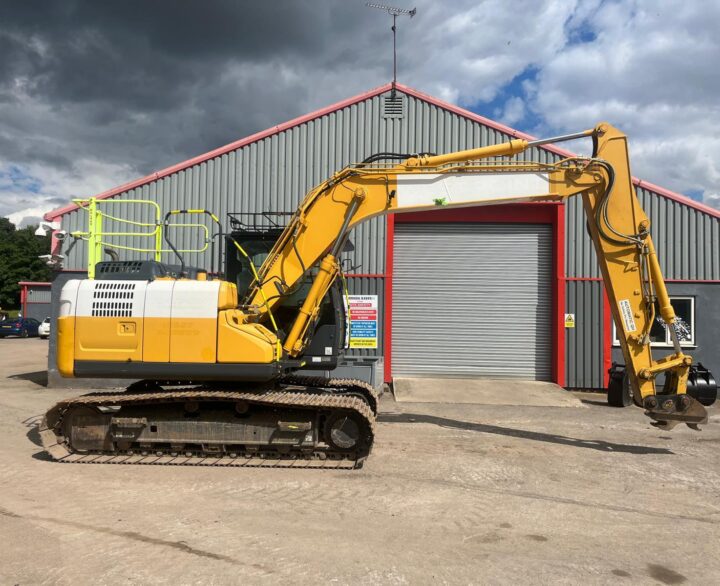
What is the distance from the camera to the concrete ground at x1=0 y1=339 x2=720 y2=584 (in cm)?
390

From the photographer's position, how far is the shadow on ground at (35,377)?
44.5 ft

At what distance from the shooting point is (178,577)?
12.2 ft

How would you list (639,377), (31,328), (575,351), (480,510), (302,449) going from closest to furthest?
(480,510)
(302,449)
(639,377)
(575,351)
(31,328)

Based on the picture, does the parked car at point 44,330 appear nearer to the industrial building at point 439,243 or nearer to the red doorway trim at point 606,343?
the industrial building at point 439,243

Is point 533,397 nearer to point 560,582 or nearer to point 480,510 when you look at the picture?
point 480,510

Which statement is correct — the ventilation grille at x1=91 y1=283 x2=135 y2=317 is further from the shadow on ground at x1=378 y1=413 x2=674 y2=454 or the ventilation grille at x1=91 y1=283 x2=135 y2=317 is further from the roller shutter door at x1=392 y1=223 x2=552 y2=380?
the roller shutter door at x1=392 y1=223 x2=552 y2=380

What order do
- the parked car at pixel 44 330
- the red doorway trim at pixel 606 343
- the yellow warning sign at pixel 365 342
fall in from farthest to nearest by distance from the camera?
1. the parked car at pixel 44 330
2. the yellow warning sign at pixel 365 342
3. the red doorway trim at pixel 606 343

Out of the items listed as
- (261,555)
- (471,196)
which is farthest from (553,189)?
Answer: (261,555)

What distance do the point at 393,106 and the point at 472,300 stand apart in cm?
547

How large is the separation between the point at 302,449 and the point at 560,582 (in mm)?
3524

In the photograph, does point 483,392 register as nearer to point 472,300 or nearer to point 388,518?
point 472,300

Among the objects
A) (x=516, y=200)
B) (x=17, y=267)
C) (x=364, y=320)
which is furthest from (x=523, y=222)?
(x=17, y=267)

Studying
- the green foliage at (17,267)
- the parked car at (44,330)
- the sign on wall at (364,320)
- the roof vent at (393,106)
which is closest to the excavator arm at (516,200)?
the sign on wall at (364,320)

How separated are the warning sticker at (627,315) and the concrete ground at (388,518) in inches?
68.9
